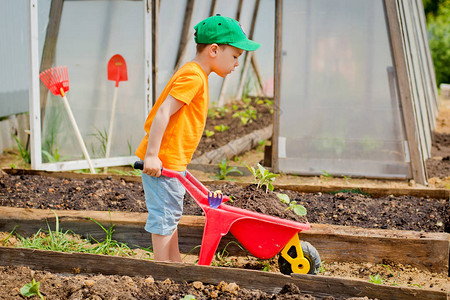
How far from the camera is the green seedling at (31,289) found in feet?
7.04

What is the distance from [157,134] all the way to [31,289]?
81 cm

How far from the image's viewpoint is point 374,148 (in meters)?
4.99

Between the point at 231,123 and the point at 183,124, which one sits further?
the point at 231,123

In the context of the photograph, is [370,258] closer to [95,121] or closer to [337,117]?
[337,117]

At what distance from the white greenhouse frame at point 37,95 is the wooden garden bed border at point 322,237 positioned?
1274 mm

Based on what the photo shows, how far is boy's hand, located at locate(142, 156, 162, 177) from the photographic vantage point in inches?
92.3

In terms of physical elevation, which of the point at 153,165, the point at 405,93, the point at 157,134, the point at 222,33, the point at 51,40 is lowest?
the point at 153,165

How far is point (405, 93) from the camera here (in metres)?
4.71

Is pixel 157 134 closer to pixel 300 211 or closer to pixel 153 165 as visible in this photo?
pixel 153 165

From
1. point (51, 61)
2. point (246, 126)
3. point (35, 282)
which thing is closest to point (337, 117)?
point (246, 126)

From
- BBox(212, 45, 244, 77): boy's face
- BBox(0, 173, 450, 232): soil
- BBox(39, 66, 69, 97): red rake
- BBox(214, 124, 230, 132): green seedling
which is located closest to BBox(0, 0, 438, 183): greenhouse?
BBox(39, 66, 69, 97): red rake

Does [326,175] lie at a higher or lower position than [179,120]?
lower

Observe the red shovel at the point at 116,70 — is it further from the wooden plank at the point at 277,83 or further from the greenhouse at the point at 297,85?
the wooden plank at the point at 277,83

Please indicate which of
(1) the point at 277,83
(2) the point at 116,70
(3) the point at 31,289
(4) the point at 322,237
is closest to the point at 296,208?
(4) the point at 322,237
